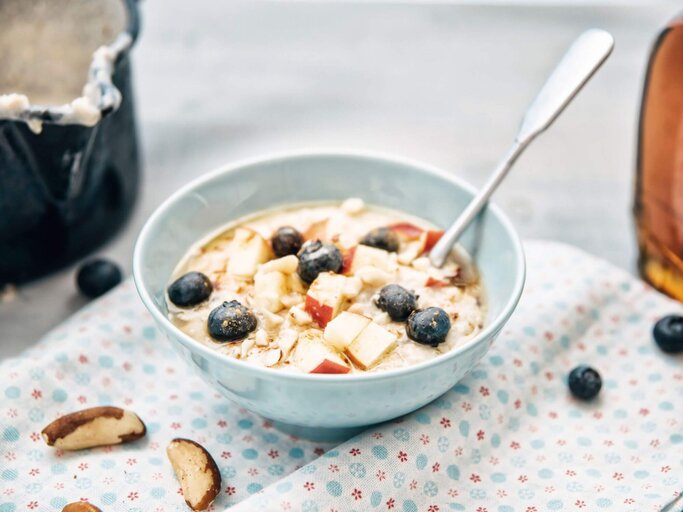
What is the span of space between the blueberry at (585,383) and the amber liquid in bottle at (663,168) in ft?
1.08

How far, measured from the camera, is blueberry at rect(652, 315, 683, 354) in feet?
4.09

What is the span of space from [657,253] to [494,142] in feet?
1.66

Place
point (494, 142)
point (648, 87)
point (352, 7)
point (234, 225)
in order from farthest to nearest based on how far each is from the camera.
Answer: point (352, 7) → point (494, 142) → point (648, 87) → point (234, 225)

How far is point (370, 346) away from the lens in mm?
993

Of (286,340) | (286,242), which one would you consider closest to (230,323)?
(286,340)

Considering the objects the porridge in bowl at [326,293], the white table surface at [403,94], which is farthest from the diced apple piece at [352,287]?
the white table surface at [403,94]

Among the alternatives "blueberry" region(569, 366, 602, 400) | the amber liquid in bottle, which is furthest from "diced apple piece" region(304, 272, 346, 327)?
the amber liquid in bottle

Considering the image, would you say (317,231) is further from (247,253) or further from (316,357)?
(316,357)

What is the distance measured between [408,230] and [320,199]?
5.9 inches

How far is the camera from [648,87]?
1409 mm

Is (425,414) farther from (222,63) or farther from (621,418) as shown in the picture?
(222,63)

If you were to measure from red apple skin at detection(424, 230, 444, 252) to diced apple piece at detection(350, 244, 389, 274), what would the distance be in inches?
3.4

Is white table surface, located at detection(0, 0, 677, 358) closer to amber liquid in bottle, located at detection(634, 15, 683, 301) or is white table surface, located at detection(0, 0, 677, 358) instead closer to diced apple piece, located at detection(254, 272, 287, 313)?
amber liquid in bottle, located at detection(634, 15, 683, 301)

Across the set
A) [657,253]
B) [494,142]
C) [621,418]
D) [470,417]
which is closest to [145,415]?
[470,417]
